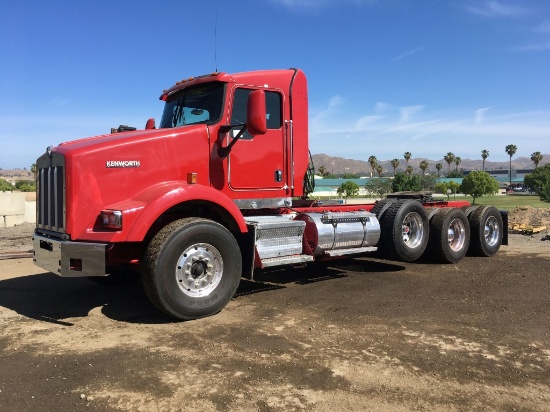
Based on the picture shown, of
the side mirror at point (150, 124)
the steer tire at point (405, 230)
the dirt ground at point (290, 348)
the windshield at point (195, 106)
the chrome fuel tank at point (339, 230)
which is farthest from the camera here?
the steer tire at point (405, 230)

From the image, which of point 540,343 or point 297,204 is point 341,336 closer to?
point 540,343

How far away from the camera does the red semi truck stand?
17.1 ft

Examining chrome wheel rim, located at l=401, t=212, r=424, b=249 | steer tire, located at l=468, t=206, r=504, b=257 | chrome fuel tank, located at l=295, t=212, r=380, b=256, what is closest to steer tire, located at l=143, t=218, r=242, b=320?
chrome fuel tank, located at l=295, t=212, r=380, b=256

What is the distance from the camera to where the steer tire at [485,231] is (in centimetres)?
991

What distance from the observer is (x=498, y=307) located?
5.86m

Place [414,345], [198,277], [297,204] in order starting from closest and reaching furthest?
[414,345]
[198,277]
[297,204]

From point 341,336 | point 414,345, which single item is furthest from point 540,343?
point 341,336

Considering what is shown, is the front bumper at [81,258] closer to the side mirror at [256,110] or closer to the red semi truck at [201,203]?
the red semi truck at [201,203]

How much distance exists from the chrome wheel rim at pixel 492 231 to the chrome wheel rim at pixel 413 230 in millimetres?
2626

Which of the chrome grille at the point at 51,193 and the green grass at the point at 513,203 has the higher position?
the chrome grille at the point at 51,193

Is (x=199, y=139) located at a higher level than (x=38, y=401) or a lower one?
higher

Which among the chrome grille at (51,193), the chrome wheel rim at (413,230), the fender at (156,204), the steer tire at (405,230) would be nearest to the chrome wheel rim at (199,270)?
the fender at (156,204)

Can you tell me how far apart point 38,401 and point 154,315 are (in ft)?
7.44

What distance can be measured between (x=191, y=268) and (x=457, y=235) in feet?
20.7
